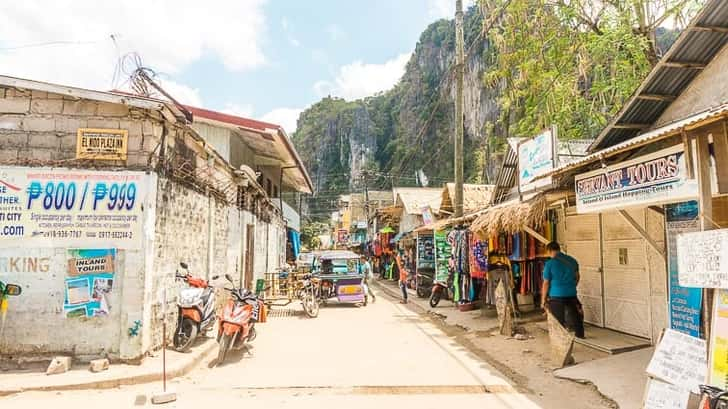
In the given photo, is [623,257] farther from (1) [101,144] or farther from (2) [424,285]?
(2) [424,285]

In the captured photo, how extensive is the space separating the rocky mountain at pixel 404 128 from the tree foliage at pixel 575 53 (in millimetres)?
27172

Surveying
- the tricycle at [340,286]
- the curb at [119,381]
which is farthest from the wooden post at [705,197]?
the tricycle at [340,286]

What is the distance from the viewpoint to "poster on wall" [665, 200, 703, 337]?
550 centimetres

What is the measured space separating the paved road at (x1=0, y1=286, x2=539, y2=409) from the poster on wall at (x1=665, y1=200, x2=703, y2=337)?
89.9 inches

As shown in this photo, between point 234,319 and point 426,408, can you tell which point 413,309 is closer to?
point 234,319

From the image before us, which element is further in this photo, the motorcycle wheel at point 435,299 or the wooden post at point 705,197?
the motorcycle wheel at point 435,299

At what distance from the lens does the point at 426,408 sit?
4.79 m

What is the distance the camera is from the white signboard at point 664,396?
3700 mm

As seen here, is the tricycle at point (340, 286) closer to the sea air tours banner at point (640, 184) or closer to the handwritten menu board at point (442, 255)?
the handwritten menu board at point (442, 255)

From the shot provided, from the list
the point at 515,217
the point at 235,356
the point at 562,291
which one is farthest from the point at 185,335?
the point at 562,291

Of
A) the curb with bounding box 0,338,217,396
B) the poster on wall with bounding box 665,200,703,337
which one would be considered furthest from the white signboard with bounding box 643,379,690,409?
the curb with bounding box 0,338,217,396

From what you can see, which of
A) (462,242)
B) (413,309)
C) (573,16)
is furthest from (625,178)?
(413,309)

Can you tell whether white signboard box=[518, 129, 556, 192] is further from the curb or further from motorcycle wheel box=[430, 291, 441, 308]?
the curb

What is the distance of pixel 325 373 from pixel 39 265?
159 inches
